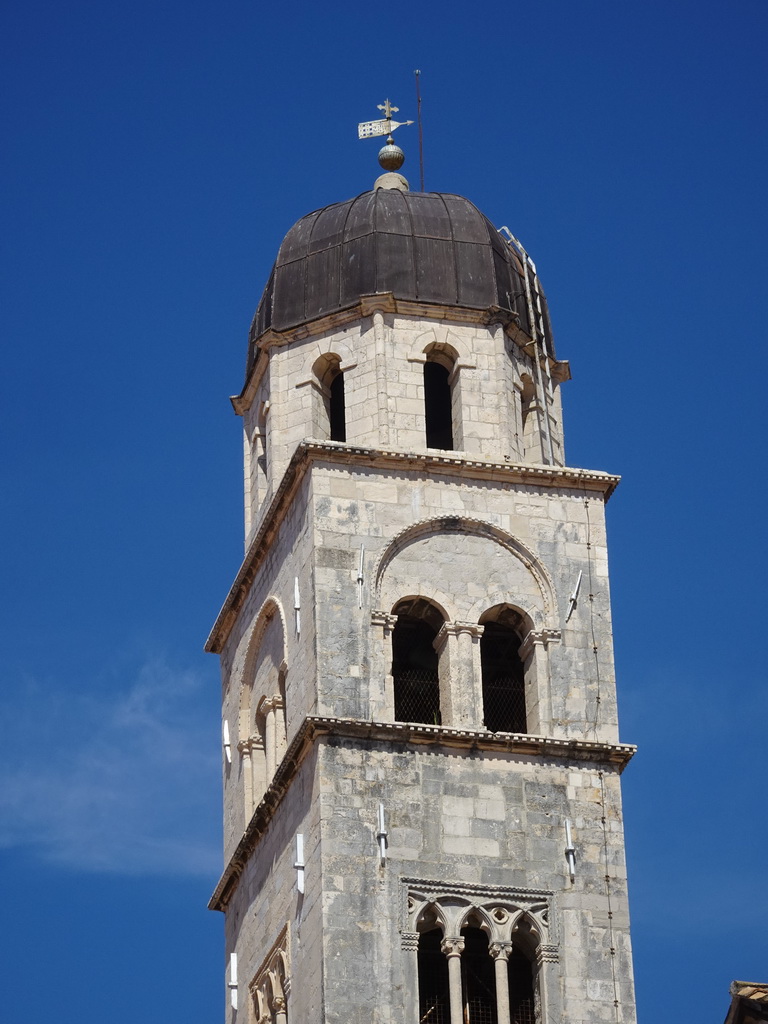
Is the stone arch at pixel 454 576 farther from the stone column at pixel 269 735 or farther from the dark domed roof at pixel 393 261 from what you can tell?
the dark domed roof at pixel 393 261

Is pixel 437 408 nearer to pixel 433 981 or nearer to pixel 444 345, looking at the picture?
pixel 444 345

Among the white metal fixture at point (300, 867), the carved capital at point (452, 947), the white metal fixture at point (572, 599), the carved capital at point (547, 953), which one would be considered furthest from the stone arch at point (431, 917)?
the white metal fixture at point (572, 599)

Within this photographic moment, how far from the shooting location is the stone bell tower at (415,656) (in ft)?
152

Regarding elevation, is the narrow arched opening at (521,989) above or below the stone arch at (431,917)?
below

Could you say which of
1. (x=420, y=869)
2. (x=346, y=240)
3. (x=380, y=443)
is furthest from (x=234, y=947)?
(x=346, y=240)

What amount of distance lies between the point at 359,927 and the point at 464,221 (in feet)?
47.4

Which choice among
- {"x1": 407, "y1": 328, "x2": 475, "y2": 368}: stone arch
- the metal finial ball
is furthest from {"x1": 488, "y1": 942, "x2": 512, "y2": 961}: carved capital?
the metal finial ball

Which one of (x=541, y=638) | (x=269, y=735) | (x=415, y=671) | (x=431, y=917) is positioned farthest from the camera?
(x=269, y=735)

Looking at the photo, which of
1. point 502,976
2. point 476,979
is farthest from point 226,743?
point 502,976

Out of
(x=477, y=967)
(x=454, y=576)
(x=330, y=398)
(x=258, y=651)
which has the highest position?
(x=330, y=398)

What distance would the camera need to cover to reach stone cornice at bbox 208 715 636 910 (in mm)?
47188

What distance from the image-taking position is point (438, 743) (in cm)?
4759

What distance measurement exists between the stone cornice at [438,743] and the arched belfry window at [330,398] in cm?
693

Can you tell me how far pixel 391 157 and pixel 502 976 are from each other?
17.7m
